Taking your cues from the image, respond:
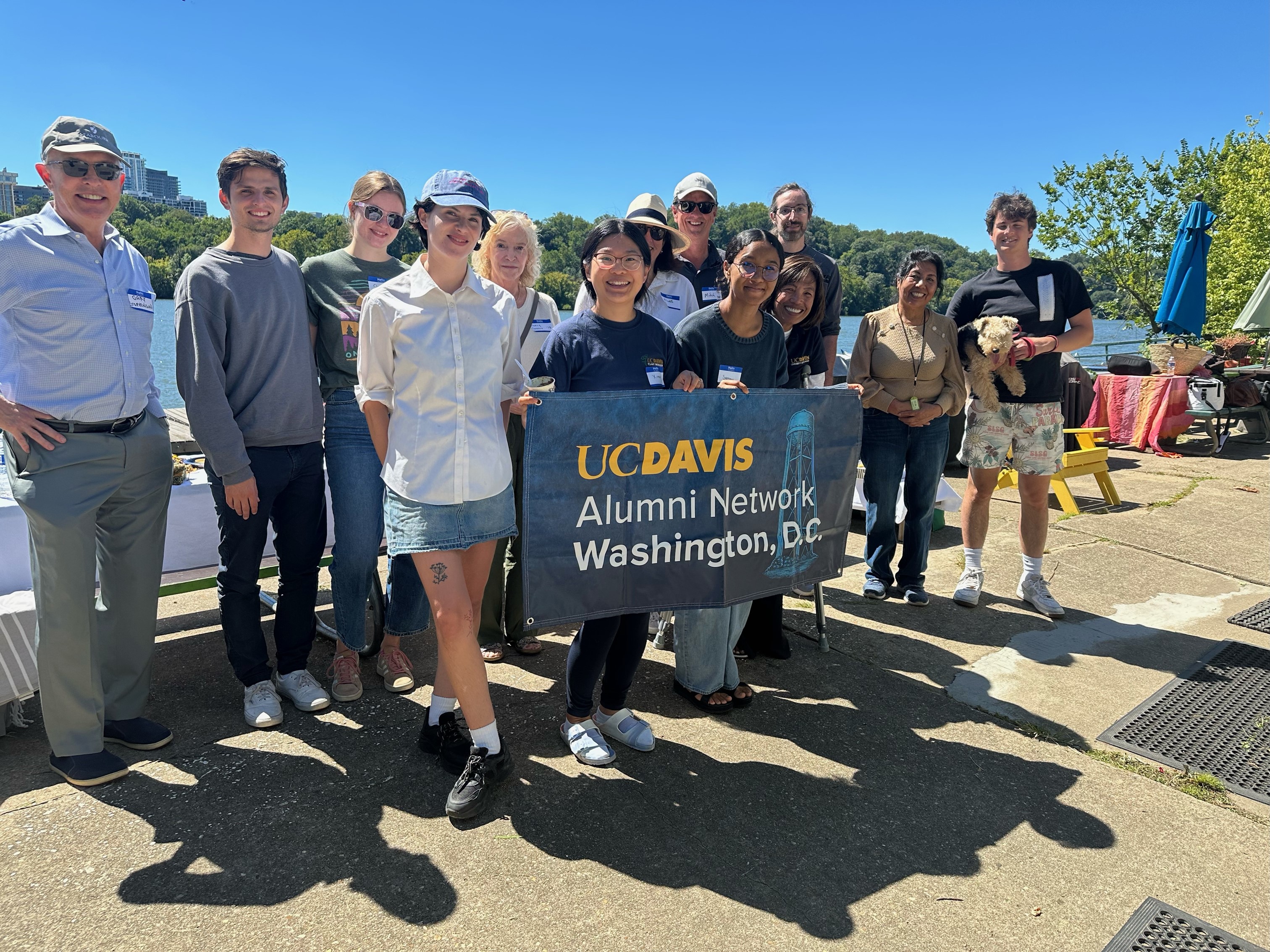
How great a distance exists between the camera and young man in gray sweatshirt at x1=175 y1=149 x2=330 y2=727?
320 cm

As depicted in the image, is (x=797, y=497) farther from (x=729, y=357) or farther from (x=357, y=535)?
(x=357, y=535)

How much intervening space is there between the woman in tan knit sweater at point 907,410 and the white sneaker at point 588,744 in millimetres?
2524

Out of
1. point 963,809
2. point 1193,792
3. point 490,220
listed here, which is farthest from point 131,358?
point 1193,792

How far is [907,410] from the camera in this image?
15.7 feet

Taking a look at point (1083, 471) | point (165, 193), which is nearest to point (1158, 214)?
point (1083, 471)

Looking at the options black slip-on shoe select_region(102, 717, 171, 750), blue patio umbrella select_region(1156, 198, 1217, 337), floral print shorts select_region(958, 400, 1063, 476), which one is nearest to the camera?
black slip-on shoe select_region(102, 717, 171, 750)

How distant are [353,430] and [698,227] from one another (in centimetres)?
233

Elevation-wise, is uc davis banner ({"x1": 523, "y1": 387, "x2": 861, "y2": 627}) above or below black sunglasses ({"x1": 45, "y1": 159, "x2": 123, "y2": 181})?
below

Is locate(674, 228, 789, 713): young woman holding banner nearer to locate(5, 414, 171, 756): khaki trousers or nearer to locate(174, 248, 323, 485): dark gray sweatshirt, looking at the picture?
locate(174, 248, 323, 485): dark gray sweatshirt

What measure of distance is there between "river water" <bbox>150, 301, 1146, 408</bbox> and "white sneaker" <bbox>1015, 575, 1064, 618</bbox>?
62.2 inches

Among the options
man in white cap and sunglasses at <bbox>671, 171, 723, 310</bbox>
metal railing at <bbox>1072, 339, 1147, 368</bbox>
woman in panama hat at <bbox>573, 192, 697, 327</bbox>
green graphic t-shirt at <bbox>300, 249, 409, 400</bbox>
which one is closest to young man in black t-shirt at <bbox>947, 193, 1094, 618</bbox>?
man in white cap and sunglasses at <bbox>671, 171, 723, 310</bbox>

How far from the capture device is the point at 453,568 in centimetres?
282

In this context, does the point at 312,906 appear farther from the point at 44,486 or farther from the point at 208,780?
the point at 44,486

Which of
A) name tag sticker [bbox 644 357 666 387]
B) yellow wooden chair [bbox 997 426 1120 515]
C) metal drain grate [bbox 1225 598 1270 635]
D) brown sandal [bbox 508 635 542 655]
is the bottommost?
brown sandal [bbox 508 635 542 655]
